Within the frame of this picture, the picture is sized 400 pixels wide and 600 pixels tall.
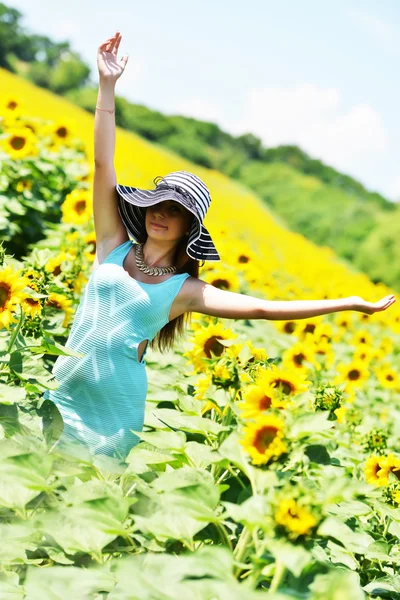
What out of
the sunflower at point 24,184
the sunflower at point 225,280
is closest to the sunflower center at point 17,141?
the sunflower at point 24,184

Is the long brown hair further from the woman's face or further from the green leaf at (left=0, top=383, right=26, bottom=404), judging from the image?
the green leaf at (left=0, top=383, right=26, bottom=404)

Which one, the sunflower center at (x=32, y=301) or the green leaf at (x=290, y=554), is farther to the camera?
the sunflower center at (x=32, y=301)

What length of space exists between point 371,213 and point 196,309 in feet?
125

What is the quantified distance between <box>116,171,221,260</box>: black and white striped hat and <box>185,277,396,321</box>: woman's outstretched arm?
123mm

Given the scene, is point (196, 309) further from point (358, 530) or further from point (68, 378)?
point (358, 530)

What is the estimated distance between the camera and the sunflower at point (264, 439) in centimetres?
147

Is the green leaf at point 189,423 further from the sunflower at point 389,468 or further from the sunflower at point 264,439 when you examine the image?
the sunflower at point 389,468

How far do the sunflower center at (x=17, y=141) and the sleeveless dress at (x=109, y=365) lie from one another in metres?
2.76

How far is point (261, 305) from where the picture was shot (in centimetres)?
246

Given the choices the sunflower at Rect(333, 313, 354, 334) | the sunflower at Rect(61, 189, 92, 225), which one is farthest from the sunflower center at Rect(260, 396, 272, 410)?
the sunflower at Rect(333, 313, 354, 334)

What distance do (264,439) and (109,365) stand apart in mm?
1100

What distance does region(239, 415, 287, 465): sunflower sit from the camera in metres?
1.47

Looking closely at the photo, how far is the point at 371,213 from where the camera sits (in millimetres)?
39312

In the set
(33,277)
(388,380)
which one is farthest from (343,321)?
(33,277)
